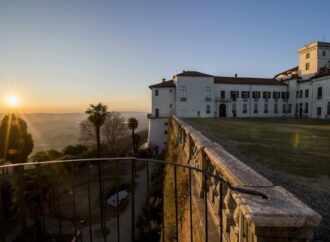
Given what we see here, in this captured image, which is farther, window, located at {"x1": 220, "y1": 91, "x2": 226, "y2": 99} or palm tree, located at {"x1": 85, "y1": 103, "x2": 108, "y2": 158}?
window, located at {"x1": 220, "y1": 91, "x2": 226, "y2": 99}

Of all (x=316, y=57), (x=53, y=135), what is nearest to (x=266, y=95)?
(x=316, y=57)

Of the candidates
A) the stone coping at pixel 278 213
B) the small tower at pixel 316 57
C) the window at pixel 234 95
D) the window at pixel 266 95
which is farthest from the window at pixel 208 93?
the stone coping at pixel 278 213

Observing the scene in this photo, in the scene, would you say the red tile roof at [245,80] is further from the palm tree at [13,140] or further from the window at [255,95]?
the palm tree at [13,140]

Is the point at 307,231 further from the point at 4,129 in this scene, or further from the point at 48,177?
the point at 4,129

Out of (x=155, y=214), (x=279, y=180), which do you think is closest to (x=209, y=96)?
(x=155, y=214)

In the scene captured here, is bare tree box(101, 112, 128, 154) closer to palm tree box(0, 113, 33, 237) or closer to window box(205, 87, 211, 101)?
A: palm tree box(0, 113, 33, 237)

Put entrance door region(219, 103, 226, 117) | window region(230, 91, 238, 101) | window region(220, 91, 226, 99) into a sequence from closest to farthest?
1. window region(220, 91, 226, 99)
2. window region(230, 91, 238, 101)
3. entrance door region(219, 103, 226, 117)

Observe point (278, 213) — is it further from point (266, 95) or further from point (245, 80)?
point (266, 95)

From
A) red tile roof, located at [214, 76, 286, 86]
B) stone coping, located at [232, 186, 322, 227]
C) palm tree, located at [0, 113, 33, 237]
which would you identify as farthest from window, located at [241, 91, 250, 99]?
stone coping, located at [232, 186, 322, 227]

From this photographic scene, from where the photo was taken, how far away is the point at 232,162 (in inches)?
103

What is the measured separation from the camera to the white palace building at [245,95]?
34.7 m

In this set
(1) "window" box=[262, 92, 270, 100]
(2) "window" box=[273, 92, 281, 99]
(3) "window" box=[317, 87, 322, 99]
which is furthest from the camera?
(2) "window" box=[273, 92, 281, 99]

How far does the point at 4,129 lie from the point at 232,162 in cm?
2697

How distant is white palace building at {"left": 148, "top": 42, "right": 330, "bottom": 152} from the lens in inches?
1364
